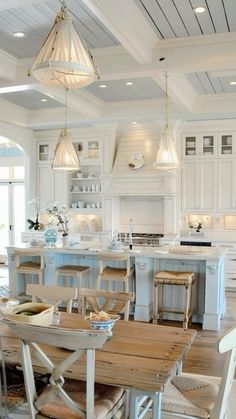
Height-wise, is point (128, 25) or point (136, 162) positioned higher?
point (128, 25)

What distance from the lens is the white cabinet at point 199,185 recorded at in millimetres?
8023

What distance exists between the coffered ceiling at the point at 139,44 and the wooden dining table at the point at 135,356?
2.64 m

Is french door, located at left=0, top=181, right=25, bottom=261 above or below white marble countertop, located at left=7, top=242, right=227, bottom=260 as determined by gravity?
above

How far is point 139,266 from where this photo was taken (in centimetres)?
560

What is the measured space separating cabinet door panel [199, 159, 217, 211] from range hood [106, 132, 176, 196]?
0.57 metres

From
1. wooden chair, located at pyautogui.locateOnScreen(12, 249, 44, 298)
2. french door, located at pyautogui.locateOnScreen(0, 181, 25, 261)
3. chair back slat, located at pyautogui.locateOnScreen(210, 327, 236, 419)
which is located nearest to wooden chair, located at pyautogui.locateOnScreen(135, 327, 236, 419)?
chair back slat, located at pyautogui.locateOnScreen(210, 327, 236, 419)

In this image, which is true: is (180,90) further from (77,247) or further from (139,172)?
(77,247)

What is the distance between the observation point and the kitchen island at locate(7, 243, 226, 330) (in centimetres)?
525

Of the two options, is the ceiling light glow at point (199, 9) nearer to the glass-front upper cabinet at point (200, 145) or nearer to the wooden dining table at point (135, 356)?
the wooden dining table at point (135, 356)

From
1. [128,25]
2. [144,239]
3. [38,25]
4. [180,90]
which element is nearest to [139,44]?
[128,25]

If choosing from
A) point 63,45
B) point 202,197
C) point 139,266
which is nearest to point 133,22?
point 63,45

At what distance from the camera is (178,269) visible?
5645 millimetres

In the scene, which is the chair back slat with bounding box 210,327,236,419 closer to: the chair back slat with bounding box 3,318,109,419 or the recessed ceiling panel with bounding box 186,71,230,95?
the chair back slat with bounding box 3,318,109,419

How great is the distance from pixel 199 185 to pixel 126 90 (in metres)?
2.45
